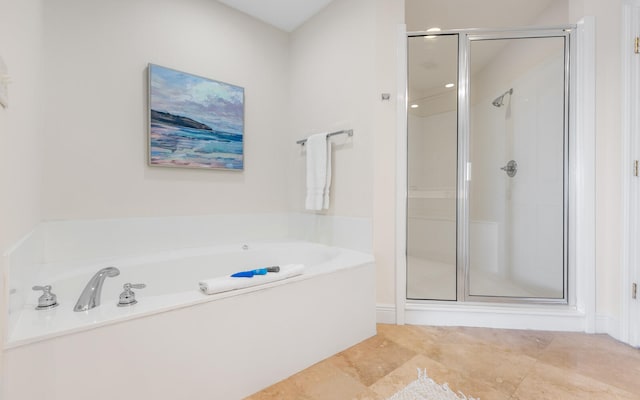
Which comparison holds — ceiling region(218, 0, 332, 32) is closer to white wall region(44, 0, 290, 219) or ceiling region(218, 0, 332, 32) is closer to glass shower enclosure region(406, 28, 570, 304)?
white wall region(44, 0, 290, 219)

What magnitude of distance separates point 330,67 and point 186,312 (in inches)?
81.6

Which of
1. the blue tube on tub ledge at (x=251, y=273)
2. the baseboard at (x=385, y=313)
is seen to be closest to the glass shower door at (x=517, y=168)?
the baseboard at (x=385, y=313)

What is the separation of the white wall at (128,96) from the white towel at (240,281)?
1.10 m

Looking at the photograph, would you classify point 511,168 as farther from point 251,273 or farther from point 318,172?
point 251,273

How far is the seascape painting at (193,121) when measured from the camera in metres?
1.99

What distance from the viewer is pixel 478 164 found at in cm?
220

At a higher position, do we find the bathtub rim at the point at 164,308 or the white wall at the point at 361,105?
the white wall at the point at 361,105

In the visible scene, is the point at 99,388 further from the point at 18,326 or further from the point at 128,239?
the point at 128,239

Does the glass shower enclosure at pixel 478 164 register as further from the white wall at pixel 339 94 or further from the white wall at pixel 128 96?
the white wall at pixel 128 96

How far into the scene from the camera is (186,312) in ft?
3.63

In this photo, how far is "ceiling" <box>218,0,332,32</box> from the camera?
2342 mm

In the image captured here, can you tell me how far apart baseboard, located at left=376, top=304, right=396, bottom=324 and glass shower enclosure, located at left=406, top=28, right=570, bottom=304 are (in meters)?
0.18

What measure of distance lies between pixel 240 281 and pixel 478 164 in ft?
6.37

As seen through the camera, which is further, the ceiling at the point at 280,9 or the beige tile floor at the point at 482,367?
the ceiling at the point at 280,9
